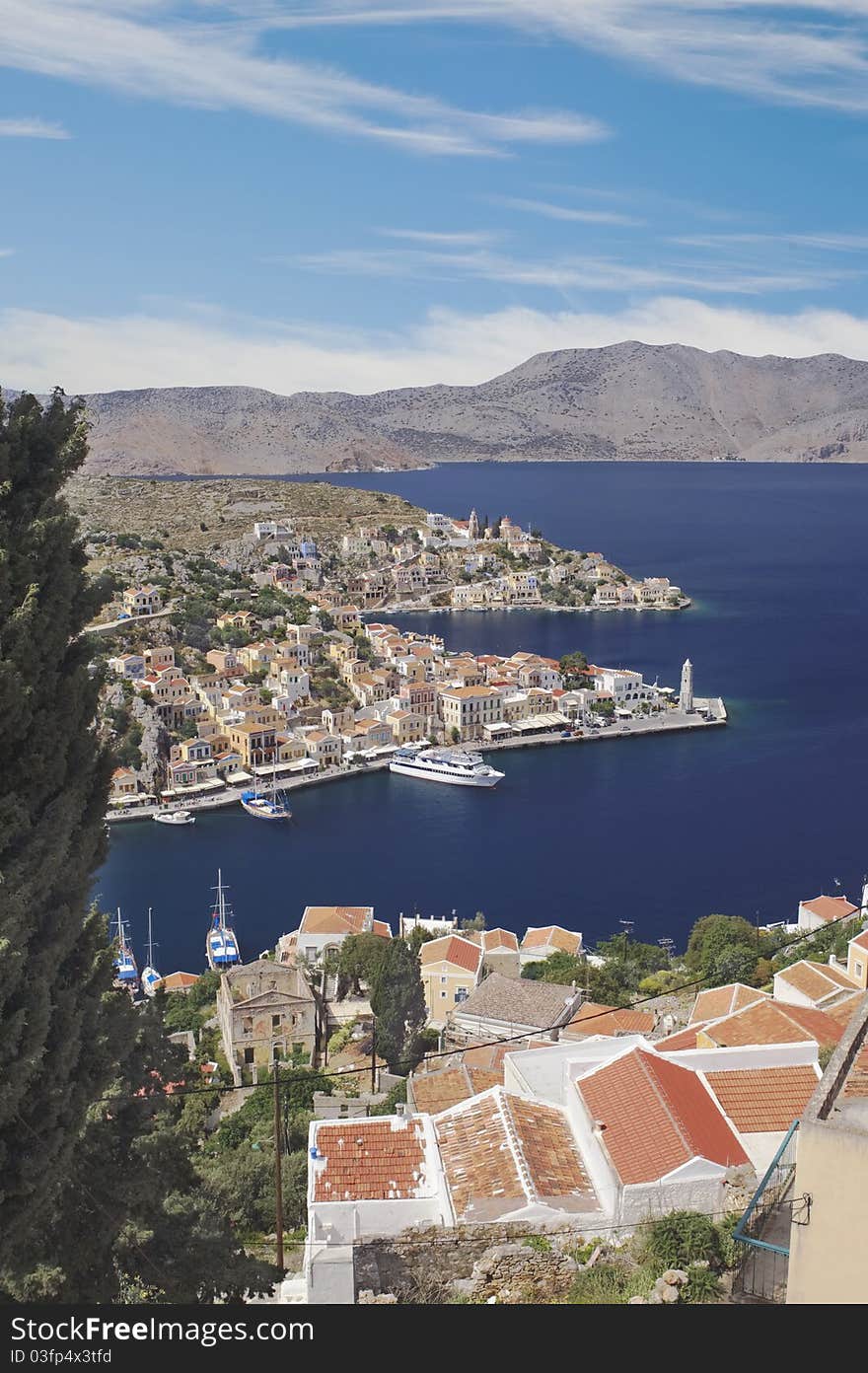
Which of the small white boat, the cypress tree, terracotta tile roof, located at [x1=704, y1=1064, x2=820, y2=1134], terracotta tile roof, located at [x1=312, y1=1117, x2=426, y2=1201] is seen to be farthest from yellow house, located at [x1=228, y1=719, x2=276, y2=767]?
the cypress tree

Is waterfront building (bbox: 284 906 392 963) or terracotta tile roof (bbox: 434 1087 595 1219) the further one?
waterfront building (bbox: 284 906 392 963)

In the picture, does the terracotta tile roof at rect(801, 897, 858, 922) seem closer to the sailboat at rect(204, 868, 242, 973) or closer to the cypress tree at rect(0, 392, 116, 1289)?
the sailboat at rect(204, 868, 242, 973)

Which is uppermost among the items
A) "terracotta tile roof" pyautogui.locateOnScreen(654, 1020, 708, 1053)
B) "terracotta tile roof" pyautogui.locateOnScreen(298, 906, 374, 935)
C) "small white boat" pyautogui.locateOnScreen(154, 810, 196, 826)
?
"terracotta tile roof" pyautogui.locateOnScreen(654, 1020, 708, 1053)

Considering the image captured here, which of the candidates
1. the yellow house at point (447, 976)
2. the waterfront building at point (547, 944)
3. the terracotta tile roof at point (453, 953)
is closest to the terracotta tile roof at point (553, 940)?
the waterfront building at point (547, 944)

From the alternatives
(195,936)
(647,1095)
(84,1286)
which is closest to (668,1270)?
(647,1095)

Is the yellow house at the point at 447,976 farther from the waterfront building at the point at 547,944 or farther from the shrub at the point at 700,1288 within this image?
the shrub at the point at 700,1288

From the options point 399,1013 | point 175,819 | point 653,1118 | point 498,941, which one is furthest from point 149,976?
point 653,1118

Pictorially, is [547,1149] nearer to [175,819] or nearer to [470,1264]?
[470,1264]

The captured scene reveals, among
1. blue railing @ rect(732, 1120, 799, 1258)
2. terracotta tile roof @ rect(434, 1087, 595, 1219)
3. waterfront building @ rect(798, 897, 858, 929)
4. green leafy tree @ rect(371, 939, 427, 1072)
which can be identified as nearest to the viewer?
blue railing @ rect(732, 1120, 799, 1258)
